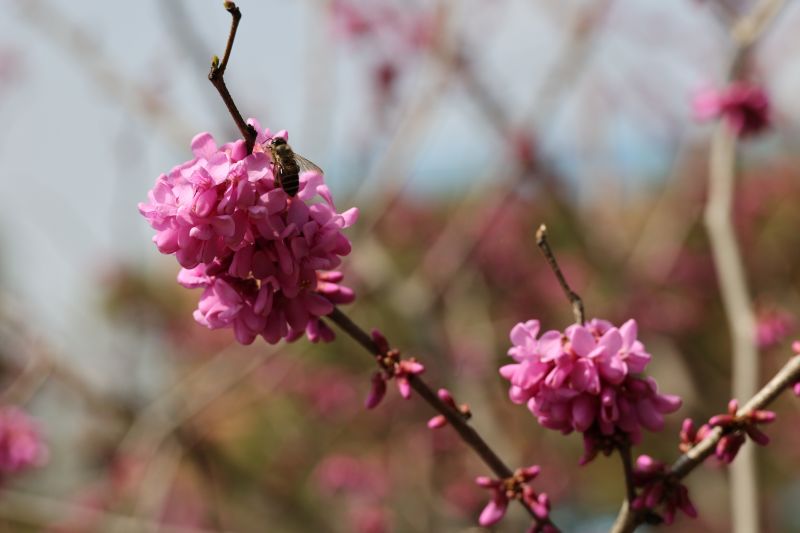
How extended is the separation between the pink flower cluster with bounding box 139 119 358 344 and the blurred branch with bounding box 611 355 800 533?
64 centimetres

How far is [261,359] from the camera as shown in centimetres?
373

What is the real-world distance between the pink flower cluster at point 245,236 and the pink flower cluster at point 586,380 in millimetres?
349

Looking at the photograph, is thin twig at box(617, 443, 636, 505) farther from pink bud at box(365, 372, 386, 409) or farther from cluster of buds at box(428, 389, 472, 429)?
pink bud at box(365, 372, 386, 409)

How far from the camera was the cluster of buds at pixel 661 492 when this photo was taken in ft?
4.38

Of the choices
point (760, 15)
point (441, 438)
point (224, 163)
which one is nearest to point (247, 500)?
point (441, 438)

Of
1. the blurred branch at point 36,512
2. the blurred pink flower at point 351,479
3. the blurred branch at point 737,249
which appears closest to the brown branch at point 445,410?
the blurred branch at point 737,249

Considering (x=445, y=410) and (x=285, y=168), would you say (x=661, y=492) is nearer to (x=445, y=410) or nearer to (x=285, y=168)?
(x=445, y=410)

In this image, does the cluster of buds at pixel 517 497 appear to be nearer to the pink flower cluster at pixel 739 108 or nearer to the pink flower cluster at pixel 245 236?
the pink flower cluster at pixel 245 236

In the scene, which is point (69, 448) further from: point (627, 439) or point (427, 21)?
point (627, 439)

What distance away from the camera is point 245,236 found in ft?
4.05

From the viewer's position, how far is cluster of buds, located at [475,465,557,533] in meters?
1.41

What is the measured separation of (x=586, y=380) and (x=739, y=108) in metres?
1.76

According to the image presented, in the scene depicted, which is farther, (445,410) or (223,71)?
(445,410)

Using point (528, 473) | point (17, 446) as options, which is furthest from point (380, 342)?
point (17, 446)
